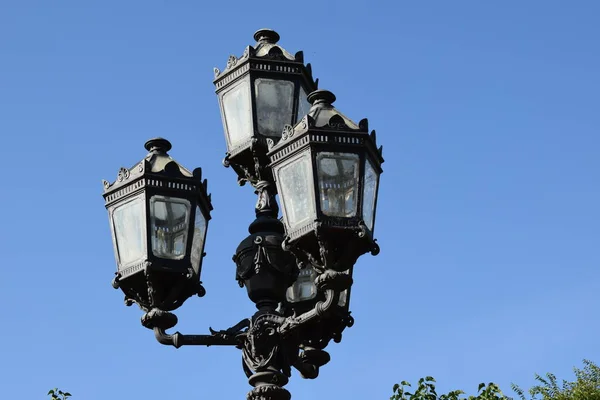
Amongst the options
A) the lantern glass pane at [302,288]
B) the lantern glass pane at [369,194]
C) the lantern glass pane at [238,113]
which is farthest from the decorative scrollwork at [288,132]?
the lantern glass pane at [302,288]

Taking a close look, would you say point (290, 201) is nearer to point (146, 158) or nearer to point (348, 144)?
point (348, 144)

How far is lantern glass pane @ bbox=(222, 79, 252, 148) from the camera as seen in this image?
8984 millimetres

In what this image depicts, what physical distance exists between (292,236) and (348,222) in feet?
1.24

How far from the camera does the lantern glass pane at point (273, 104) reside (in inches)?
352

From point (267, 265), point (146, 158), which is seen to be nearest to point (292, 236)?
point (267, 265)

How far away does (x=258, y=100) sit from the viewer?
903 cm

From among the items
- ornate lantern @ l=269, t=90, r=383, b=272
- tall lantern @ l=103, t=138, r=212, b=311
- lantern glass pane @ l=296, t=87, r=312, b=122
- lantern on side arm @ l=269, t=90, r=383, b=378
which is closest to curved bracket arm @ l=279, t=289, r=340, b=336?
lantern on side arm @ l=269, t=90, r=383, b=378

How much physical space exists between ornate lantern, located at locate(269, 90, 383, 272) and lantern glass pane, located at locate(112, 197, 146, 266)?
41.5 inches

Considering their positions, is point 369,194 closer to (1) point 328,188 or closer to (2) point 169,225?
(1) point 328,188

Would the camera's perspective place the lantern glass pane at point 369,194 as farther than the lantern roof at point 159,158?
No

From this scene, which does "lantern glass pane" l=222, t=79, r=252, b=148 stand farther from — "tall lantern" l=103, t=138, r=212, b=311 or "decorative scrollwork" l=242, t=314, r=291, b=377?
"decorative scrollwork" l=242, t=314, r=291, b=377

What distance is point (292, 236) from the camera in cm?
761

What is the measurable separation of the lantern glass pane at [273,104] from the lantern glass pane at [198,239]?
0.87m

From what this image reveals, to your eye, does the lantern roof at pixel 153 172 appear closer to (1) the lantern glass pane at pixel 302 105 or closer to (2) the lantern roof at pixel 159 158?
(2) the lantern roof at pixel 159 158
